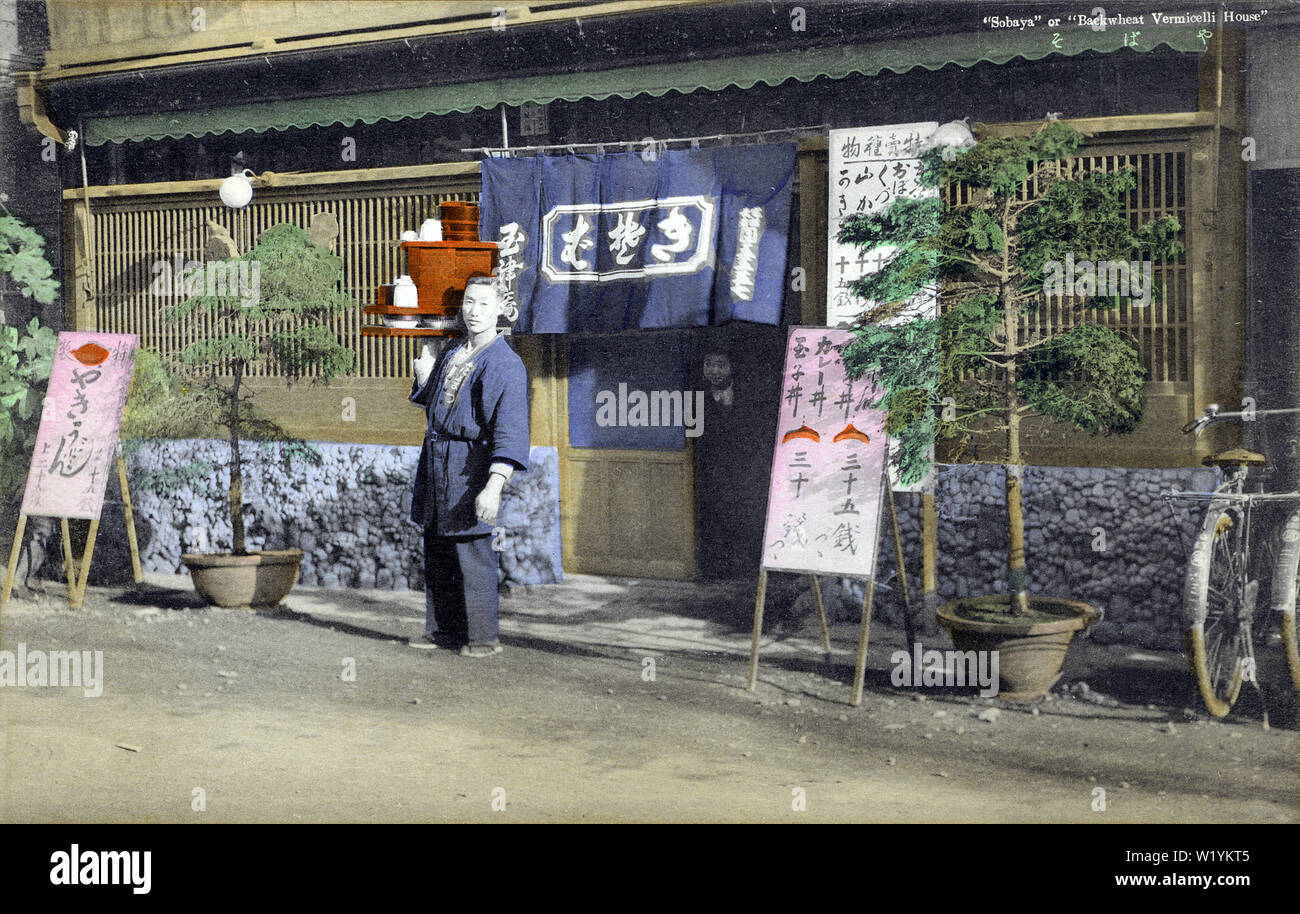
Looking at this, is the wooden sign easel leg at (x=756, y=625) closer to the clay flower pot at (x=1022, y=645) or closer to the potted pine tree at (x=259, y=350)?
the clay flower pot at (x=1022, y=645)

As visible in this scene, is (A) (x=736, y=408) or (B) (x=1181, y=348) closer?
(B) (x=1181, y=348)

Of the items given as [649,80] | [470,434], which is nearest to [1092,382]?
[470,434]

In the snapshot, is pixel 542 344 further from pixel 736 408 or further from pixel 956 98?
pixel 956 98

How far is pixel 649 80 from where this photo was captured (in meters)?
10.1

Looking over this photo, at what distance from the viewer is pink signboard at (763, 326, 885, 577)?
7762 millimetres

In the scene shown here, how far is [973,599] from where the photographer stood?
8086 mm

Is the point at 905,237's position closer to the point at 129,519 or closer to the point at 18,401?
the point at 129,519

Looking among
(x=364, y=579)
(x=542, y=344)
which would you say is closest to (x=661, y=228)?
(x=542, y=344)

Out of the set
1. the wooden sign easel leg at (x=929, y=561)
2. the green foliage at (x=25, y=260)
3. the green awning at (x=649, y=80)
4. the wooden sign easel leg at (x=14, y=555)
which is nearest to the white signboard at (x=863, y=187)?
the wooden sign easel leg at (x=929, y=561)

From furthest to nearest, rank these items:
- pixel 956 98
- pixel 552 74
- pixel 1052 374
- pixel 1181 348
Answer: pixel 552 74
pixel 956 98
pixel 1181 348
pixel 1052 374

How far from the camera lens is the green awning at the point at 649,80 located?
8.84 m

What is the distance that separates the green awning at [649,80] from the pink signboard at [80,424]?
257 centimetres

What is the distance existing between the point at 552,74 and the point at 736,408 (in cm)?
312

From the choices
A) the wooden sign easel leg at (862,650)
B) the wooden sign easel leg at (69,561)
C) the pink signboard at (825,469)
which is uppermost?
the pink signboard at (825,469)
